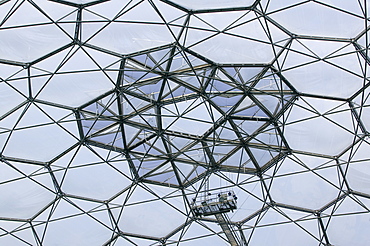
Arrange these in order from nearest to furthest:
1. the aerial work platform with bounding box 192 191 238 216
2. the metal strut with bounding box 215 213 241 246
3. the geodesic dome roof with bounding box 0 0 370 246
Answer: the geodesic dome roof with bounding box 0 0 370 246
the aerial work platform with bounding box 192 191 238 216
the metal strut with bounding box 215 213 241 246

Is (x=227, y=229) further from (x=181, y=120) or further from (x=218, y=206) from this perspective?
(x=181, y=120)

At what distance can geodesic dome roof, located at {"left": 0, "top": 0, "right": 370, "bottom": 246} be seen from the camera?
80.3 feet

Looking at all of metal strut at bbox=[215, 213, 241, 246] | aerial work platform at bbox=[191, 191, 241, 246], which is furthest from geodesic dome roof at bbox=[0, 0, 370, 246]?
aerial work platform at bbox=[191, 191, 241, 246]

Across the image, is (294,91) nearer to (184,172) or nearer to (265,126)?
(265,126)

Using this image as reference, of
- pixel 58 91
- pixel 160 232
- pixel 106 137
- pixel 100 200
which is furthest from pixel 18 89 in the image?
pixel 160 232

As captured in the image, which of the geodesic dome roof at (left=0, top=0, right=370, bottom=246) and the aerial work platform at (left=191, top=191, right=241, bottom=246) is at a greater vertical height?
the geodesic dome roof at (left=0, top=0, right=370, bottom=246)

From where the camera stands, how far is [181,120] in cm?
3033

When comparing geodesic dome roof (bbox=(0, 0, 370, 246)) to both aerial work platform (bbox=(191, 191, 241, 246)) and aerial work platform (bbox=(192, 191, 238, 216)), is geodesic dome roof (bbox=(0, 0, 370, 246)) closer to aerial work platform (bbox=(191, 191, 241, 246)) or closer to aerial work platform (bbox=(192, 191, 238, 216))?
aerial work platform (bbox=(191, 191, 241, 246))

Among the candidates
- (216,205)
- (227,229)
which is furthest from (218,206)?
(227,229)

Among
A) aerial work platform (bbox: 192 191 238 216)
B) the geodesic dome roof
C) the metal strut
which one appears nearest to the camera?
the geodesic dome roof

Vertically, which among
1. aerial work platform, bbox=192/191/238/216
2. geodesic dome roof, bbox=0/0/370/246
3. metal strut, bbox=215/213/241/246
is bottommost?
aerial work platform, bbox=192/191/238/216

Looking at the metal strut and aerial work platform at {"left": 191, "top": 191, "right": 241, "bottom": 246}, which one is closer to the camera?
aerial work platform at {"left": 191, "top": 191, "right": 241, "bottom": 246}

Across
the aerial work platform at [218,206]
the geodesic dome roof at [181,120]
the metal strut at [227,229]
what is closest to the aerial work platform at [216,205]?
the aerial work platform at [218,206]

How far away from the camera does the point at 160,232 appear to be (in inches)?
1374
